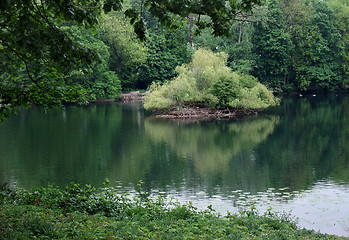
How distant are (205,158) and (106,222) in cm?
1185

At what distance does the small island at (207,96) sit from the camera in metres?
31.7

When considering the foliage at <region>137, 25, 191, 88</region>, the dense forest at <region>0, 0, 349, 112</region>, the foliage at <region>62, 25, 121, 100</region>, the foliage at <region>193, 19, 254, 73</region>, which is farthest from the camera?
the foliage at <region>137, 25, 191, 88</region>

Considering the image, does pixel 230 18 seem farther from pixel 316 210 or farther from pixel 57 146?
pixel 57 146

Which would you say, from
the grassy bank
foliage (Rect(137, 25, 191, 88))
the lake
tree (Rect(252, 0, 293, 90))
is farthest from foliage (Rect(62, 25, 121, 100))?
the grassy bank

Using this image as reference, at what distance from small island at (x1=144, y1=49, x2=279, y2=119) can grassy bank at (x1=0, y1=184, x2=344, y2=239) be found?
2173cm

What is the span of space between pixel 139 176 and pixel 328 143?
11266 mm

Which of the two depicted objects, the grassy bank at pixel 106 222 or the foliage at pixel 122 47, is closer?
the grassy bank at pixel 106 222

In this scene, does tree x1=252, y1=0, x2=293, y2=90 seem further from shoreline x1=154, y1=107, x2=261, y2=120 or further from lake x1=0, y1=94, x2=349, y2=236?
lake x1=0, y1=94, x2=349, y2=236

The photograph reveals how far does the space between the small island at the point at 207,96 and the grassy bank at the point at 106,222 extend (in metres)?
21.7

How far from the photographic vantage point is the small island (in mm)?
31688

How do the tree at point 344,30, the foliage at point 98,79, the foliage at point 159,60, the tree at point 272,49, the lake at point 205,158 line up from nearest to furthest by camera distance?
the lake at point 205,158
the foliage at point 98,79
the tree at point 272,49
the foliage at point 159,60
the tree at point 344,30

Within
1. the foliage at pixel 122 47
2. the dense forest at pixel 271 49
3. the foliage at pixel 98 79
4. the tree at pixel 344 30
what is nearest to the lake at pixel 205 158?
the foliage at pixel 98 79

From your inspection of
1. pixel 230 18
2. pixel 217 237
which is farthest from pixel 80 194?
pixel 230 18

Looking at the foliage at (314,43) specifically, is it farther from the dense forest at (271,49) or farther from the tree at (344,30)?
the tree at (344,30)
